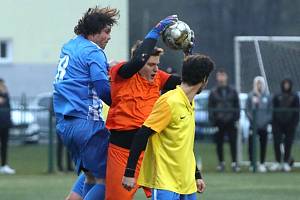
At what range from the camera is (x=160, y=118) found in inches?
309

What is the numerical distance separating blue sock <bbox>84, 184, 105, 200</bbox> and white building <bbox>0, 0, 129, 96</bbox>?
84.5 feet

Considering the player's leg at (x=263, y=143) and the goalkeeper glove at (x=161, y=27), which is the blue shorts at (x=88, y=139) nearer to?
the goalkeeper glove at (x=161, y=27)

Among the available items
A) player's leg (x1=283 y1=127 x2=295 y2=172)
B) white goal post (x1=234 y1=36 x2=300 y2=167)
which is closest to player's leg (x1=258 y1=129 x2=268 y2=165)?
player's leg (x1=283 y1=127 x2=295 y2=172)

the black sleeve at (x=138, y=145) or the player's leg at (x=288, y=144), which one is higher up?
the black sleeve at (x=138, y=145)

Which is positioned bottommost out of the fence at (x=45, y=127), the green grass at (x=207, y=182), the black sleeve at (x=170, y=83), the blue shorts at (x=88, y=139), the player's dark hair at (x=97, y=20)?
the green grass at (x=207, y=182)

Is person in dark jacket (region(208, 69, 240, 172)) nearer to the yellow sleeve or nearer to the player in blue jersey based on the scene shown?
the player in blue jersey

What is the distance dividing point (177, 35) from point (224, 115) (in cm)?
1126

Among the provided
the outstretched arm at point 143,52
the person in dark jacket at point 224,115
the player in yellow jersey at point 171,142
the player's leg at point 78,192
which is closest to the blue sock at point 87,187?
the player's leg at point 78,192

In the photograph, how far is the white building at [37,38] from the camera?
3491cm

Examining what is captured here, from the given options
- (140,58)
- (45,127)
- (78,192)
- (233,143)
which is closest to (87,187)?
(78,192)

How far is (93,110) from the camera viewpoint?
355 inches

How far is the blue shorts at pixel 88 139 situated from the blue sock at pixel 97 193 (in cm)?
14

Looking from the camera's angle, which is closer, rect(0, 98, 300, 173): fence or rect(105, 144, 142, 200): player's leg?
rect(105, 144, 142, 200): player's leg

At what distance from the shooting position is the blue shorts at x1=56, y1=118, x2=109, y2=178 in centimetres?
898
